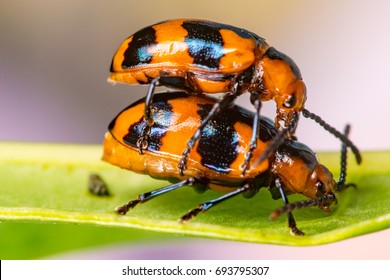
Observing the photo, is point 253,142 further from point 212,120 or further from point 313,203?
point 313,203

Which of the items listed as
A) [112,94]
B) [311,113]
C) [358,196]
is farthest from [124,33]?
[358,196]

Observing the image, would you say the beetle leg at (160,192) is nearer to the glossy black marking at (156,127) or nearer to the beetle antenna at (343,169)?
the glossy black marking at (156,127)

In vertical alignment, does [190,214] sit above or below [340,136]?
below

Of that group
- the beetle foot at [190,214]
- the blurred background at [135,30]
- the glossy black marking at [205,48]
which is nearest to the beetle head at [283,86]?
the glossy black marking at [205,48]

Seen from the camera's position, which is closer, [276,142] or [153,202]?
[276,142]

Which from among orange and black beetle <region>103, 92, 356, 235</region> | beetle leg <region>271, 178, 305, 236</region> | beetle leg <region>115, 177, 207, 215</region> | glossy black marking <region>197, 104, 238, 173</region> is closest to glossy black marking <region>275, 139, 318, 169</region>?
orange and black beetle <region>103, 92, 356, 235</region>

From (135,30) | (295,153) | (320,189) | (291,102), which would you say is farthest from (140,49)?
(135,30)

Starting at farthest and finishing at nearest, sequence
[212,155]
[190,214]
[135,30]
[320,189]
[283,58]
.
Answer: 1. [135,30]
2. [283,58]
3. [320,189]
4. [212,155]
5. [190,214]

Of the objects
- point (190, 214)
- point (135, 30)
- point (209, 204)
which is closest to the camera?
point (190, 214)
